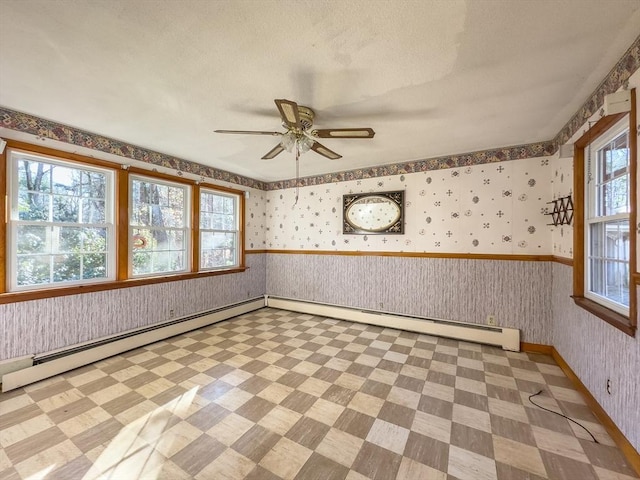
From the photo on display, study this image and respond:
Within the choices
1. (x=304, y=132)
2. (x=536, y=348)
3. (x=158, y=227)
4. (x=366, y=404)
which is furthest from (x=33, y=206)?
(x=536, y=348)

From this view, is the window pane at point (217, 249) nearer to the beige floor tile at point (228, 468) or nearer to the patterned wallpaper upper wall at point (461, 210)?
the patterned wallpaper upper wall at point (461, 210)

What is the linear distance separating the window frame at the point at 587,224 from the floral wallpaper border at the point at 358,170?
169mm

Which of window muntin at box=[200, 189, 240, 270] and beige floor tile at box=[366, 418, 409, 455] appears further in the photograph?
window muntin at box=[200, 189, 240, 270]

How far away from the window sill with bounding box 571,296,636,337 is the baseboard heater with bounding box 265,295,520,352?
1021mm

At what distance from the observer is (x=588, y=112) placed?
209cm

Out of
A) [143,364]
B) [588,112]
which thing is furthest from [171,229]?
[588,112]

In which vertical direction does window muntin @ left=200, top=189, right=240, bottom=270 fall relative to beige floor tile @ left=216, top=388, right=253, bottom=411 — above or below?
above

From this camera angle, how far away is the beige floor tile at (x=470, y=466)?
1.45 metres

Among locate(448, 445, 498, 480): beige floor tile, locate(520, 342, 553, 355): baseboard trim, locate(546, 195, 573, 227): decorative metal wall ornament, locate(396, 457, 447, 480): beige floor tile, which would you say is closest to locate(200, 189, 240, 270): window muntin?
locate(396, 457, 447, 480): beige floor tile

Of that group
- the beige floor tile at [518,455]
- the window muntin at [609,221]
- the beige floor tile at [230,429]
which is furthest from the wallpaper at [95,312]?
the window muntin at [609,221]

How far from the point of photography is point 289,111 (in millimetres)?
1685

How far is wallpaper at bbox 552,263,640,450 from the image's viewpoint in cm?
155

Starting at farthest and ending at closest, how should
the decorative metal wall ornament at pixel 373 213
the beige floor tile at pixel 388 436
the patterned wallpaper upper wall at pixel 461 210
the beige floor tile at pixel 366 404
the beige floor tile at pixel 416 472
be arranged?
the decorative metal wall ornament at pixel 373 213
the patterned wallpaper upper wall at pixel 461 210
the beige floor tile at pixel 366 404
the beige floor tile at pixel 388 436
the beige floor tile at pixel 416 472

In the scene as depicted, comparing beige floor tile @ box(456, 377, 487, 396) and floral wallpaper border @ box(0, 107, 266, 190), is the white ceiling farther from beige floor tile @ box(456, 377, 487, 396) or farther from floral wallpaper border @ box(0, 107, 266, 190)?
beige floor tile @ box(456, 377, 487, 396)
